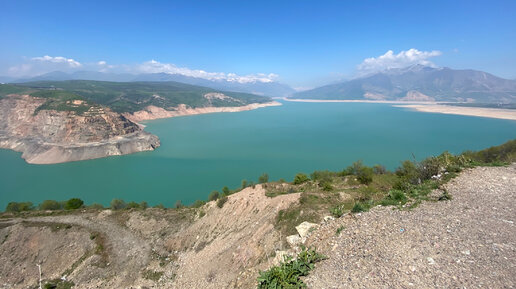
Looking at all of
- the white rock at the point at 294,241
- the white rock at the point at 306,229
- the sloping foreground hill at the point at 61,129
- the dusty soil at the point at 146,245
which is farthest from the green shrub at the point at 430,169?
the sloping foreground hill at the point at 61,129

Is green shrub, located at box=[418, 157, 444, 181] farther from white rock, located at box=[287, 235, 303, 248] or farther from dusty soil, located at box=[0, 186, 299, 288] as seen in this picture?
white rock, located at box=[287, 235, 303, 248]

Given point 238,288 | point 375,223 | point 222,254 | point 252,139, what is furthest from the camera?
point 252,139

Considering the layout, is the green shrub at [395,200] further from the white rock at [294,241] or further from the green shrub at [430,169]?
the green shrub at [430,169]

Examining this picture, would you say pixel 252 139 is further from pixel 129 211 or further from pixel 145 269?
pixel 145 269

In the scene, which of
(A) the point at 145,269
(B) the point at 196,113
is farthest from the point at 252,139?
(B) the point at 196,113

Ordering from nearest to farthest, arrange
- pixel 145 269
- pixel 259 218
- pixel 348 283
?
pixel 348 283 → pixel 259 218 → pixel 145 269

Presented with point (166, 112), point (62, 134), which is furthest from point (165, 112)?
point (62, 134)
